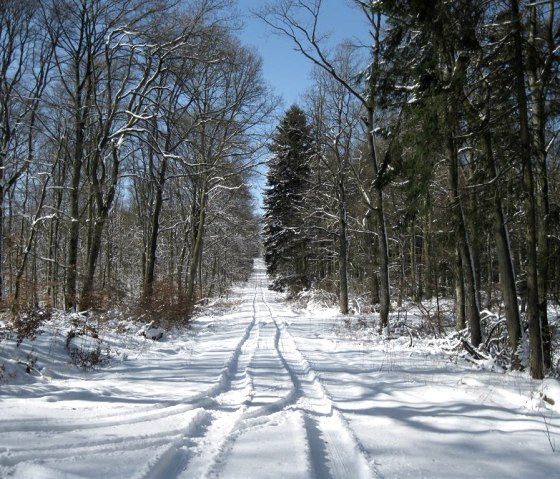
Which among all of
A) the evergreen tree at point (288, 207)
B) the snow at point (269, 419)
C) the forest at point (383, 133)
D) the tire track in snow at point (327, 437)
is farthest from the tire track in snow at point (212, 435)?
the evergreen tree at point (288, 207)

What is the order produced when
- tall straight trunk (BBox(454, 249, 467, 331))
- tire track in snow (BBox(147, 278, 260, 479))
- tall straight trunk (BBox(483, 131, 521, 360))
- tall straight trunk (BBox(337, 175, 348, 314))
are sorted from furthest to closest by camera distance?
tall straight trunk (BBox(337, 175, 348, 314)) < tall straight trunk (BBox(454, 249, 467, 331)) < tall straight trunk (BBox(483, 131, 521, 360)) < tire track in snow (BBox(147, 278, 260, 479))

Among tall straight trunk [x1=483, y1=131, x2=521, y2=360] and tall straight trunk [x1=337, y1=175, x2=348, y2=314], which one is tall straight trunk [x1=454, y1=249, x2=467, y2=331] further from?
tall straight trunk [x1=337, y1=175, x2=348, y2=314]

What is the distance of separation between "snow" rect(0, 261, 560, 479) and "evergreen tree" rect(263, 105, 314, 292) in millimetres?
21024

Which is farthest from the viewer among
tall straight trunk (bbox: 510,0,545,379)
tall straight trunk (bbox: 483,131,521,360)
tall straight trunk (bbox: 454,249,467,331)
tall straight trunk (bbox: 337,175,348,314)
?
tall straight trunk (bbox: 337,175,348,314)

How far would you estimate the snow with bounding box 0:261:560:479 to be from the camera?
3334 mm

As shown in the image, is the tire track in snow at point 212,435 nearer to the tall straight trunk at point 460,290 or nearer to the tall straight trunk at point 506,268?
the tall straight trunk at point 506,268

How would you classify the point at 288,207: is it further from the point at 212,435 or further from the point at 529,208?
the point at 212,435

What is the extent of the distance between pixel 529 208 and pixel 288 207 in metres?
24.6

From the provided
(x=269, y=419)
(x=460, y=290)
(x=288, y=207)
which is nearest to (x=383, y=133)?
(x=460, y=290)

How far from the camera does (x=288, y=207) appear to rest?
3105 centimetres

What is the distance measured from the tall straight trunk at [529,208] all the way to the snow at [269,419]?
19.5 inches

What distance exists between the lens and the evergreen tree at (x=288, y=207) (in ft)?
93.9

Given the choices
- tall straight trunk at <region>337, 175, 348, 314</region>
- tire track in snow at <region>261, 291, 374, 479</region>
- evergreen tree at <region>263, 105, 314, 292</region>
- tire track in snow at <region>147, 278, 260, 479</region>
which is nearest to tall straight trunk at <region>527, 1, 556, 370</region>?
tire track in snow at <region>261, 291, 374, 479</region>

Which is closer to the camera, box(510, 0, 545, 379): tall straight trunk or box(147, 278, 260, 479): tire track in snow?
box(147, 278, 260, 479): tire track in snow
